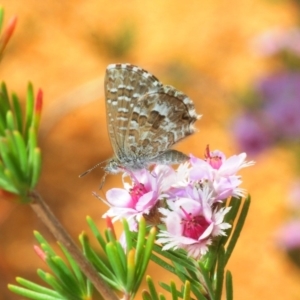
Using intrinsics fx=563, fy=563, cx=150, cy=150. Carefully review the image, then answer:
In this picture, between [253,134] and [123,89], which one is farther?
[253,134]

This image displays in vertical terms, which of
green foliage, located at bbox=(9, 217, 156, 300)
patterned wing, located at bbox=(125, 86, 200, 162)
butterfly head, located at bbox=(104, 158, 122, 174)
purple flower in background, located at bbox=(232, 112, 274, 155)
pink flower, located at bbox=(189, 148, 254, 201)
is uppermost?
purple flower in background, located at bbox=(232, 112, 274, 155)

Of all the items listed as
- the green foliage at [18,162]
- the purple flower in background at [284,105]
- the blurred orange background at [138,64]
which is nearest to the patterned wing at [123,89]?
the green foliage at [18,162]

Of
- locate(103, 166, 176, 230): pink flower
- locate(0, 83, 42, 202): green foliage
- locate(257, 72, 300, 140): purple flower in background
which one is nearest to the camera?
locate(0, 83, 42, 202): green foliage

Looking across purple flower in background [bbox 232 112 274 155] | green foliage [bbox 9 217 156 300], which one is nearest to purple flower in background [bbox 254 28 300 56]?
purple flower in background [bbox 232 112 274 155]

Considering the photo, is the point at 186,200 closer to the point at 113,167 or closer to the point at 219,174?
the point at 219,174

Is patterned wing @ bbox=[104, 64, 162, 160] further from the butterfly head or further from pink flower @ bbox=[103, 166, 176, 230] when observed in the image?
pink flower @ bbox=[103, 166, 176, 230]

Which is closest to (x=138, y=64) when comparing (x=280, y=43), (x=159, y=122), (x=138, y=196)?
(x=280, y=43)

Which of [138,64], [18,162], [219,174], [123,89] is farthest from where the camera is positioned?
[138,64]

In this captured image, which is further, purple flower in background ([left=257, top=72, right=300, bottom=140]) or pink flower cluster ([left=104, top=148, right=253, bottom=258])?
purple flower in background ([left=257, top=72, right=300, bottom=140])
